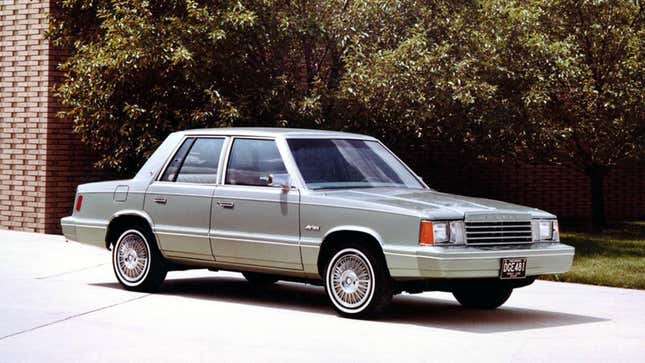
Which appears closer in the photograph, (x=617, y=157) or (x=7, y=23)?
(x=7, y=23)

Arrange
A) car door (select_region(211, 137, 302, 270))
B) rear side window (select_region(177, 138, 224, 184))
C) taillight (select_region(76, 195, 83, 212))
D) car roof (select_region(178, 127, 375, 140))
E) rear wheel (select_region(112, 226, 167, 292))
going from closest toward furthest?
1. car door (select_region(211, 137, 302, 270))
2. car roof (select_region(178, 127, 375, 140))
3. rear side window (select_region(177, 138, 224, 184))
4. rear wheel (select_region(112, 226, 167, 292))
5. taillight (select_region(76, 195, 83, 212))

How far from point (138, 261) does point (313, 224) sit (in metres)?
2.40

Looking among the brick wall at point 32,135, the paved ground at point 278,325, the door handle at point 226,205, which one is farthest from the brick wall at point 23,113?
the door handle at point 226,205

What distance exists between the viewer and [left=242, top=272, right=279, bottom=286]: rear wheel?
12.6 meters

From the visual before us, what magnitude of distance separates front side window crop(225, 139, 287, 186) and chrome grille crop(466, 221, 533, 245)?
6.82 ft

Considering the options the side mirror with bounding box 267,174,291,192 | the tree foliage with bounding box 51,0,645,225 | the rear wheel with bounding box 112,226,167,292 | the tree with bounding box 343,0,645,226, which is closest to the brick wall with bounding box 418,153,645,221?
the tree with bounding box 343,0,645,226

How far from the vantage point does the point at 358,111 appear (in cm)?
1791

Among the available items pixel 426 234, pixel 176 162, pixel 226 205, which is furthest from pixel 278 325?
pixel 176 162

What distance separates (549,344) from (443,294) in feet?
12.6

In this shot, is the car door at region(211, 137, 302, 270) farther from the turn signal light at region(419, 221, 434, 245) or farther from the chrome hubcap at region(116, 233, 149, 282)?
the turn signal light at region(419, 221, 434, 245)

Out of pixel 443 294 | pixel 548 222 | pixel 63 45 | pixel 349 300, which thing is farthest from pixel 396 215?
pixel 63 45

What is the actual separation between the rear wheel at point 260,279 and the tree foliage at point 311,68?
12.2ft

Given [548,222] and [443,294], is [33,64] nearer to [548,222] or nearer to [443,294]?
[443,294]

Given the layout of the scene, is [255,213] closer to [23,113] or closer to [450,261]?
[450,261]
